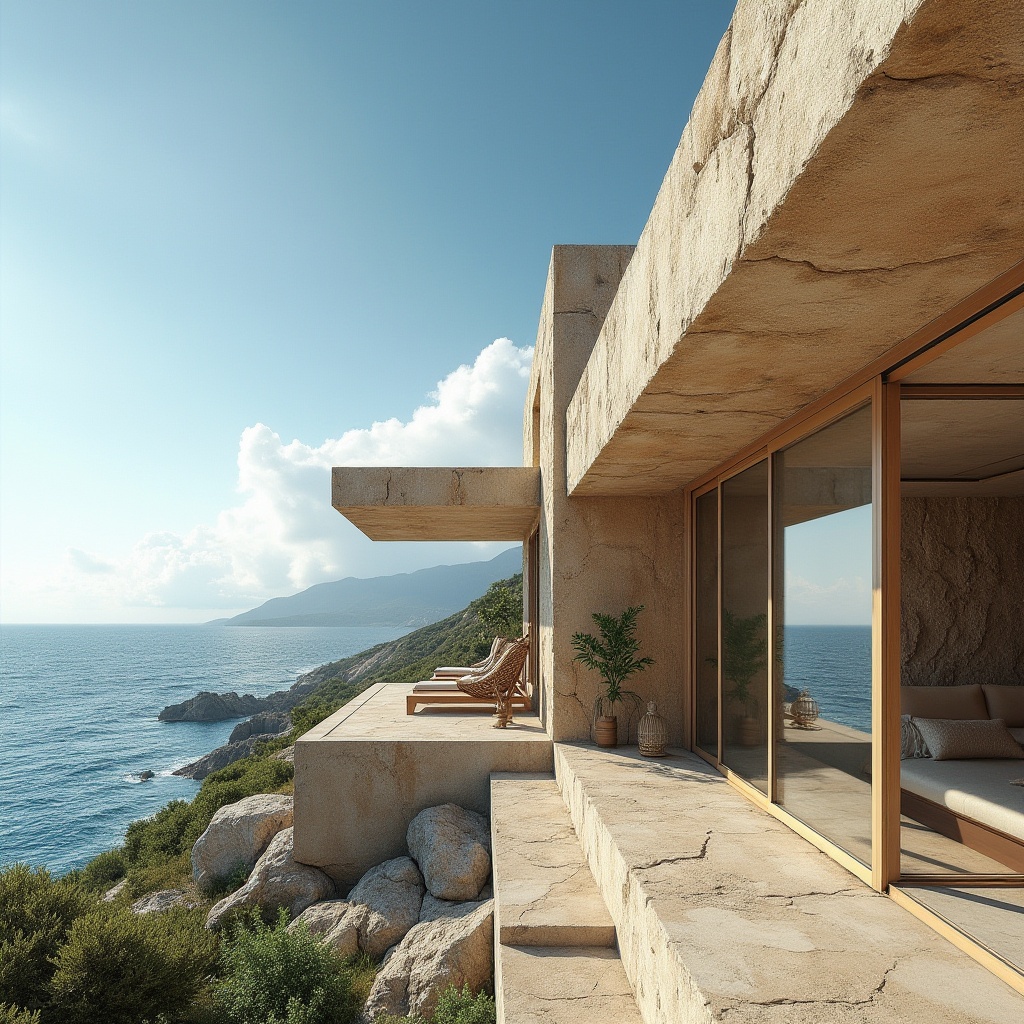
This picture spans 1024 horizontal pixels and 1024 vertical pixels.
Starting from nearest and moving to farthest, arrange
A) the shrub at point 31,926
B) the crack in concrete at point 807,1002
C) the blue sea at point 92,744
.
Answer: the crack in concrete at point 807,1002, the shrub at point 31,926, the blue sea at point 92,744

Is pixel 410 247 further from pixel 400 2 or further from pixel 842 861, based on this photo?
pixel 842 861

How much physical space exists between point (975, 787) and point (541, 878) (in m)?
2.37

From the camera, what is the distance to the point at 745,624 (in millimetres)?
4781

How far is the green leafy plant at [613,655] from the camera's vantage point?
6105mm

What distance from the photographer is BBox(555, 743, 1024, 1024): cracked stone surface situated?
2.13 metres

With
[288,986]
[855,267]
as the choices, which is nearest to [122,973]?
[288,986]

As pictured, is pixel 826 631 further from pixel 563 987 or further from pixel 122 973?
pixel 122 973

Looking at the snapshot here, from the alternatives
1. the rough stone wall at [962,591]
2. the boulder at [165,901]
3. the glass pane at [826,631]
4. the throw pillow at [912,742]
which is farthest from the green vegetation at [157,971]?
the rough stone wall at [962,591]

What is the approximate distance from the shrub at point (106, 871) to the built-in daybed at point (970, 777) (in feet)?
39.1

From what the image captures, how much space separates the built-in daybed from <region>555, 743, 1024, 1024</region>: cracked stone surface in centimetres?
69

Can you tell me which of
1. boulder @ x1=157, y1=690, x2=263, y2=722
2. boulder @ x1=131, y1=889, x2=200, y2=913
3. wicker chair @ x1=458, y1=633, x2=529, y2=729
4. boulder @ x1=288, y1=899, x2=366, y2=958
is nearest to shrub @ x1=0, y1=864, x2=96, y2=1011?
boulder @ x1=131, y1=889, x2=200, y2=913

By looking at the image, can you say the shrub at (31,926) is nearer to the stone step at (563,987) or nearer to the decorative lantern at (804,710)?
the stone step at (563,987)

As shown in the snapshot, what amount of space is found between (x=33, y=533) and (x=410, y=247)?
65.2m

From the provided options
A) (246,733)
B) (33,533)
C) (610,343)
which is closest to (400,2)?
(610,343)
